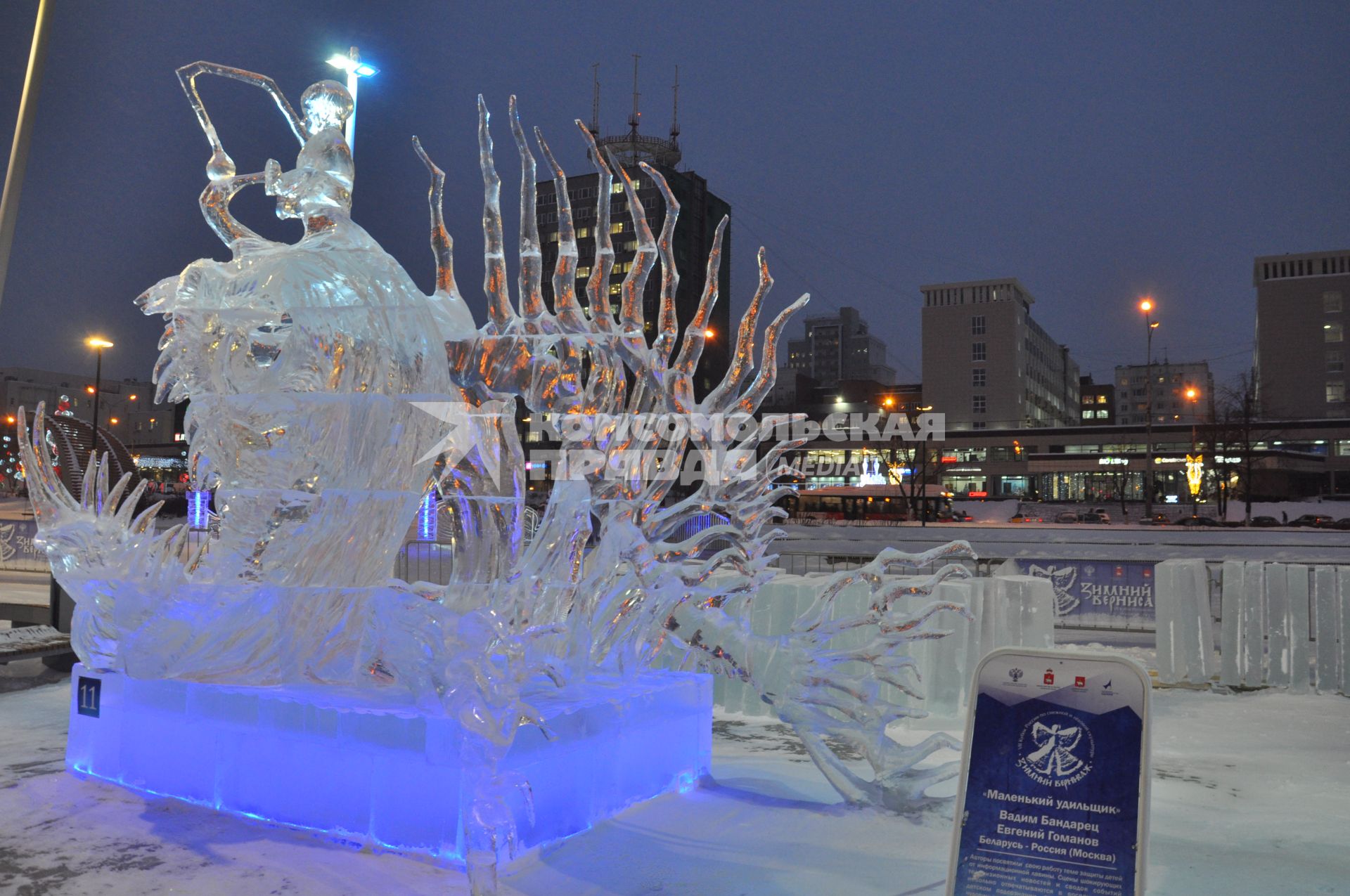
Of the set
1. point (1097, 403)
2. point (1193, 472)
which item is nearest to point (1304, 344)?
point (1193, 472)

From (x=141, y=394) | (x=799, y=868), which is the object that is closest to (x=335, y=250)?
(x=799, y=868)

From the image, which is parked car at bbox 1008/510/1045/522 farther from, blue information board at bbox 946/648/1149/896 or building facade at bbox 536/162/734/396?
blue information board at bbox 946/648/1149/896

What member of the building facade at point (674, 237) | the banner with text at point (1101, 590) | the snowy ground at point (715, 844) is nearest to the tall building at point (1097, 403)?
the building facade at point (674, 237)

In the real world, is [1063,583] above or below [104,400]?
below

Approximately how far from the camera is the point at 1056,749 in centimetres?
328

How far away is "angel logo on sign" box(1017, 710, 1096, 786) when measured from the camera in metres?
3.23

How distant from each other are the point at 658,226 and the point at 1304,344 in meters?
51.9

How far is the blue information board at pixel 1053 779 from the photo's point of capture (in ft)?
10.1

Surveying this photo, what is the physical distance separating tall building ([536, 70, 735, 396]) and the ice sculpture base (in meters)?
21.5

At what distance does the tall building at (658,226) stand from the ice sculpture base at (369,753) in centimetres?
2152

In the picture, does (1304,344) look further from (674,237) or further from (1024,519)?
(674,237)

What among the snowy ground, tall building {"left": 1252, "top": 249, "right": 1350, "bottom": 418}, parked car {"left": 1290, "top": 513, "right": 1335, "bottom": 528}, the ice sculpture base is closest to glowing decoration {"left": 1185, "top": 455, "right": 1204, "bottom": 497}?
parked car {"left": 1290, "top": 513, "right": 1335, "bottom": 528}

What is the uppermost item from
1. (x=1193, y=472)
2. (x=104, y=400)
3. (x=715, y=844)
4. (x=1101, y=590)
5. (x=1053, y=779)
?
(x=104, y=400)

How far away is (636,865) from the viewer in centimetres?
458
